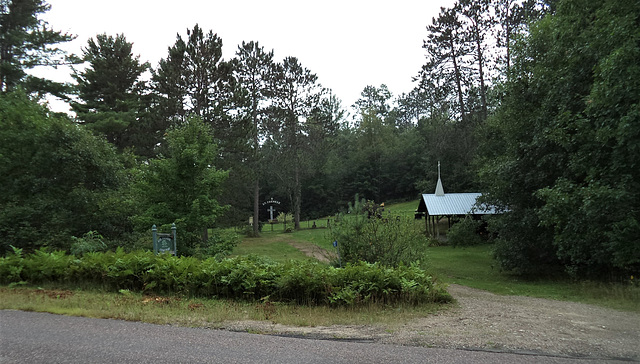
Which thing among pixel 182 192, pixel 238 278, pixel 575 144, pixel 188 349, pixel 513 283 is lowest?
pixel 513 283

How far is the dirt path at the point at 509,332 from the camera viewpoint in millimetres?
4594

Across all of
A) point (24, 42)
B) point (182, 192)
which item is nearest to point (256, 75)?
point (24, 42)

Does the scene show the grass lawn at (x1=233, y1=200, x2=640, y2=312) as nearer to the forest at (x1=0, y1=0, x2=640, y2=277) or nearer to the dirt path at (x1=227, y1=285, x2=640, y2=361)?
the forest at (x1=0, y1=0, x2=640, y2=277)

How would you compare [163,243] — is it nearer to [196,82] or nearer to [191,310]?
[191,310]

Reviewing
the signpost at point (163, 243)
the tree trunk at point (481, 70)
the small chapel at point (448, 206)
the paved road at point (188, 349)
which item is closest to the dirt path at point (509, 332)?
the paved road at point (188, 349)

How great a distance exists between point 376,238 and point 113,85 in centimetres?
2365

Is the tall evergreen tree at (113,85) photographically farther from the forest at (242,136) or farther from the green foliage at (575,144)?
the green foliage at (575,144)

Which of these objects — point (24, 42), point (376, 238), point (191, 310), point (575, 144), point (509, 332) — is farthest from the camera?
point (24, 42)

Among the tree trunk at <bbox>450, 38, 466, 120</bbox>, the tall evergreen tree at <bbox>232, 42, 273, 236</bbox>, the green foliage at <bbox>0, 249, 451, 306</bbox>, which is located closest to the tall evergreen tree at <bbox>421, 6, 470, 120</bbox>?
the tree trunk at <bbox>450, 38, 466, 120</bbox>

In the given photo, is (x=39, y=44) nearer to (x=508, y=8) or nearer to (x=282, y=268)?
(x=282, y=268)

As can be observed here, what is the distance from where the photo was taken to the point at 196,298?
24.0 feet

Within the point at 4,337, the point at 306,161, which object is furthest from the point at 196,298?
the point at 306,161

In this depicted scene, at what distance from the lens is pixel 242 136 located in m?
26.6

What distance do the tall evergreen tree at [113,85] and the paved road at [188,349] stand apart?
22.3 metres
